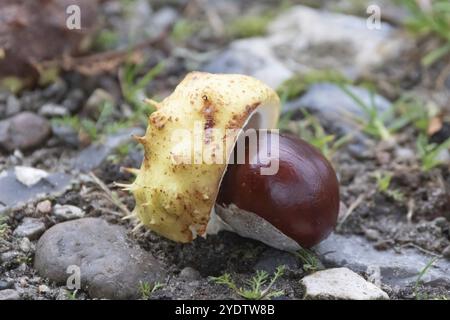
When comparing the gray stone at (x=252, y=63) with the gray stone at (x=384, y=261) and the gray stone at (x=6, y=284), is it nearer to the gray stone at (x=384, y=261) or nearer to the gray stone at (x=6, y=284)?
the gray stone at (x=384, y=261)

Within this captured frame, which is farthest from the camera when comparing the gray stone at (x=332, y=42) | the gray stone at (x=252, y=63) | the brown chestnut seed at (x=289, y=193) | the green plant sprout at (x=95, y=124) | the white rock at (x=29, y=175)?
the gray stone at (x=332, y=42)

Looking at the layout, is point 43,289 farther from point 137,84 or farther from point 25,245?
point 137,84

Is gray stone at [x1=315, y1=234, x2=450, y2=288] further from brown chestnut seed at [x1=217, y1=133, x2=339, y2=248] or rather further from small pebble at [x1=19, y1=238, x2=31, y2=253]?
small pebble at [x1=19, y1=238, x2=31, y2=253]

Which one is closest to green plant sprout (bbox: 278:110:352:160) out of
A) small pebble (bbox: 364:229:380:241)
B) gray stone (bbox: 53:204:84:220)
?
small pebble (bbox: 364:229:380:241)

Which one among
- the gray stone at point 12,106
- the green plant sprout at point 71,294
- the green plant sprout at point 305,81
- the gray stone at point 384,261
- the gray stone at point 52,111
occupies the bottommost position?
the gray stone at point 384,261

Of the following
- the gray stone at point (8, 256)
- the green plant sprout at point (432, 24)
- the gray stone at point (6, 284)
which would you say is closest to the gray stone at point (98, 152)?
the gray stone at point (8, 256)

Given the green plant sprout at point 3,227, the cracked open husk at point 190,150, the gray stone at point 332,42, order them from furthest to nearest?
the gray stone at point 332,42 → the green plant sprout at point 3,227 → the cracked open husk at point 190,150

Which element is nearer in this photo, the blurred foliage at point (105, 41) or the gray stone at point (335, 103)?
the gray stone at point (335, 103)
